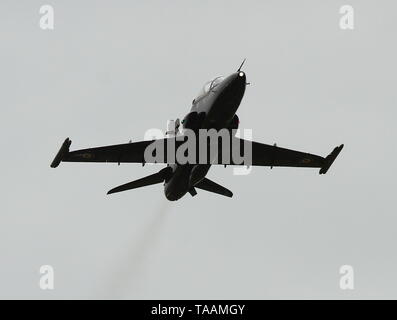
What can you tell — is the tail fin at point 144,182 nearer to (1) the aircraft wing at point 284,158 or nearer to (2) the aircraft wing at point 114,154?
(2) the aircraft wing at point 114,154

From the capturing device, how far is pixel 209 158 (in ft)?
137

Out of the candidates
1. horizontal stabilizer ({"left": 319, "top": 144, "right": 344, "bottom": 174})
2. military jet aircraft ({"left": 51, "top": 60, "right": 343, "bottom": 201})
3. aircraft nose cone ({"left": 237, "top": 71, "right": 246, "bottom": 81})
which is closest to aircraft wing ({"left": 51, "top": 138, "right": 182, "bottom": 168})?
military jet aircraft ({"left": 51, "top": 60, "right": 343, "bottom": 201})

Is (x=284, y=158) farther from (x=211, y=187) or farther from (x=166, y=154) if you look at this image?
(x=166, y=154)

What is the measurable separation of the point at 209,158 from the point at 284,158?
678 centimetres

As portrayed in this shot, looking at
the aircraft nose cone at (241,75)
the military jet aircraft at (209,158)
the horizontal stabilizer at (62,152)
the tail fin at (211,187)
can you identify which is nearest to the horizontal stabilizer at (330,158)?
the military jet aircraft at (209,158)

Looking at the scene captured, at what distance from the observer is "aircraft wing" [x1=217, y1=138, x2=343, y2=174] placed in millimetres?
46062

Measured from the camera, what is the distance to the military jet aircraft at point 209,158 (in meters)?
38.7

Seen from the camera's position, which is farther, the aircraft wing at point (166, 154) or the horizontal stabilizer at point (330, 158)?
the horizontal stabilizer at point (330, 158)

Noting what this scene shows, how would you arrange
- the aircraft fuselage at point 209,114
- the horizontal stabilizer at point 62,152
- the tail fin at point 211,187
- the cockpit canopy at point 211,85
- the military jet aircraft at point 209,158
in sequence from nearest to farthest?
1. the aircraft fuselage at point 209,114
2. the military jet aircraft at point 209,158
3. the cockpit canopy at point 211,85
4. the horizontal stabilizer at point 62,152
5. the tail fin at point 211,187

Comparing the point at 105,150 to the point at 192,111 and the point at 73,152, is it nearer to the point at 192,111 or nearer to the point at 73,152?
the point at 73,152

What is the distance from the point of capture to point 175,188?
1699 inches
